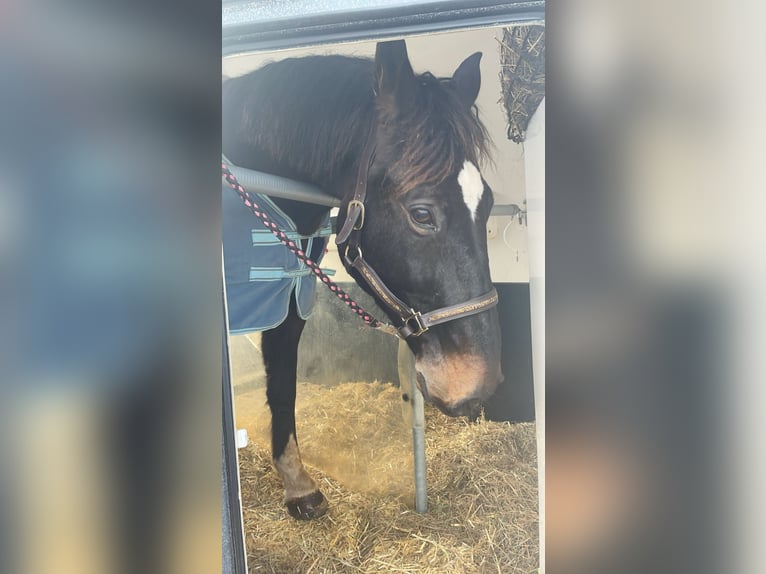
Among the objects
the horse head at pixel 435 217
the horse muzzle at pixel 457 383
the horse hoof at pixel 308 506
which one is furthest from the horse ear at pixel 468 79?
the horse hoof at pixel 308 506

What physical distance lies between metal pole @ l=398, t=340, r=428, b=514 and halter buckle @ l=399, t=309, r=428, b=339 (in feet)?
0.08

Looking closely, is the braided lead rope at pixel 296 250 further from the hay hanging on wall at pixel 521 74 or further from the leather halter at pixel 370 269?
the hay hanging on wall at pixel 521 74

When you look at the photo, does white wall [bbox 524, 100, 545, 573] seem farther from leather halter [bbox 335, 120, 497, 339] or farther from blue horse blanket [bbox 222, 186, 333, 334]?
blue horse blanket [bbox 222, 186, 333, 334]

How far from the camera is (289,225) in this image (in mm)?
651

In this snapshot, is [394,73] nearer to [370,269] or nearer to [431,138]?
[431,138]

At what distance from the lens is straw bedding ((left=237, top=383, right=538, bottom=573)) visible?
583 mm

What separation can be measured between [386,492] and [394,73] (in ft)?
2.15

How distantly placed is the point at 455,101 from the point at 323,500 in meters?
0.65

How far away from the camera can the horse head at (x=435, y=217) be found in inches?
23.3

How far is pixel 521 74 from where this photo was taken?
512 millimetres

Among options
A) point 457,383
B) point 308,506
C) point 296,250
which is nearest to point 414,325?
point 457,383

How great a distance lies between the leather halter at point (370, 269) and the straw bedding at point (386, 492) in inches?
5.0
